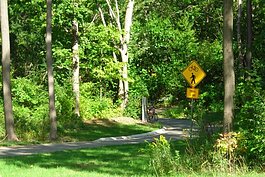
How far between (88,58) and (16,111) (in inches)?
405

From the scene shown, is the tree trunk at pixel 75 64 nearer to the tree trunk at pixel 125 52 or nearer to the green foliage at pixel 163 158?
the tree trunk at pixel 125 52

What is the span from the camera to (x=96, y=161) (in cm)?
1622

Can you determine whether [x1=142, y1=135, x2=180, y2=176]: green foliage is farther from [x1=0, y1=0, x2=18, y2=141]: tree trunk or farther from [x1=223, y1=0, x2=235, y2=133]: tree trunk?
[x1=0, y1=0, x2=18, y2=141]: tree trunk

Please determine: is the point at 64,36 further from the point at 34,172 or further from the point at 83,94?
the point at 34,172

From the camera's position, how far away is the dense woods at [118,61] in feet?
65.8

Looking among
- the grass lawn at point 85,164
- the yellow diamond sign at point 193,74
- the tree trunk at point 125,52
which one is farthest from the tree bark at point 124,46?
the yellow diamond sign at point 193,74

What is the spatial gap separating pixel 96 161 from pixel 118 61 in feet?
84.3

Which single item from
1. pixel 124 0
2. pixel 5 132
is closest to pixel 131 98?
pixel 124 0

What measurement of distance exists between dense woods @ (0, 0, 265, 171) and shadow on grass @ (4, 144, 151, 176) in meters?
2.54

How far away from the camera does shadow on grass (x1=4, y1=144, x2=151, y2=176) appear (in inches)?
544

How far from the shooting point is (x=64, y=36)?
121 feet

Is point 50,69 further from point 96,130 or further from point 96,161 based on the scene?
point 96,161

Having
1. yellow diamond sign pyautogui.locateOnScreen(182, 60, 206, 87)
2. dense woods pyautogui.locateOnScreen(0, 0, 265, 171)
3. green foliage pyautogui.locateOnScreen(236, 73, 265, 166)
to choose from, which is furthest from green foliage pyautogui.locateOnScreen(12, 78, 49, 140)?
green foliage pyautogui.locateOnScreen(236, 73, 265, 166)

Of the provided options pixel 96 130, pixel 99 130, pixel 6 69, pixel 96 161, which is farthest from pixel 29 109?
pixel 96 161
